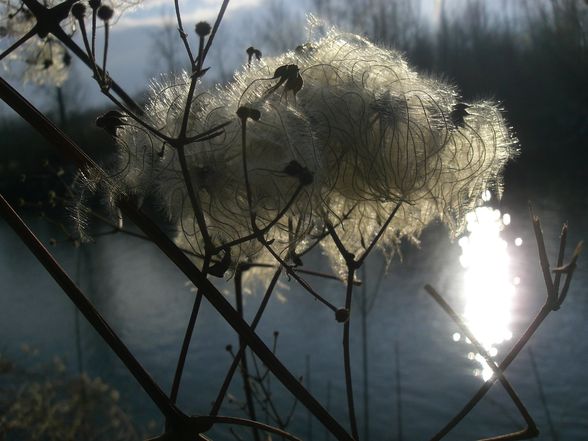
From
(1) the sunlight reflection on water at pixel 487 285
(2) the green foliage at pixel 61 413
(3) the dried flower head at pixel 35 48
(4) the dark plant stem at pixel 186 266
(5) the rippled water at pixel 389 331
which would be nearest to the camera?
(4) the dark plant stem at pixel 186 266

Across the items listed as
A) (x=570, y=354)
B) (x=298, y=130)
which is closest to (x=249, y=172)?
(x=298, y=130)

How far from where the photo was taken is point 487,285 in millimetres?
6113

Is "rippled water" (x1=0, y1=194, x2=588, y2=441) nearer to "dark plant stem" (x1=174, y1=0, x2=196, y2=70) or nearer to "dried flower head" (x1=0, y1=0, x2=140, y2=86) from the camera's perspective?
"dried flower head" (x1=0, y1=0, x2=140, y2=86)

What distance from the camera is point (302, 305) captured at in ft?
20.1

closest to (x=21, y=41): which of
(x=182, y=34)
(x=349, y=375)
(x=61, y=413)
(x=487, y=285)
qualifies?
(x=182, y=34)

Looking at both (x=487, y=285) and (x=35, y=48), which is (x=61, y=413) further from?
(x=487, y=285)

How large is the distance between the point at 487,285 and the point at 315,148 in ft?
19.4

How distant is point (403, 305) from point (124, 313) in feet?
8.81

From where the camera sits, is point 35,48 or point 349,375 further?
point 35,48

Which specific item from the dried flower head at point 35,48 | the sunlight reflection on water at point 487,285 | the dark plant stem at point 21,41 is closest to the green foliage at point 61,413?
the dried flower head at point 35,48

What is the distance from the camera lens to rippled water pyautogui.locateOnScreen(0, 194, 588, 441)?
13.6ft

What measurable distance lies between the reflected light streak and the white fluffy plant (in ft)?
11.8

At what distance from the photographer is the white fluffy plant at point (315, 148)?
48 cm

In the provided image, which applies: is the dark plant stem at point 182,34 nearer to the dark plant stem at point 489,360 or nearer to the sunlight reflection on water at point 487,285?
the dark plant stem at point 489,360
